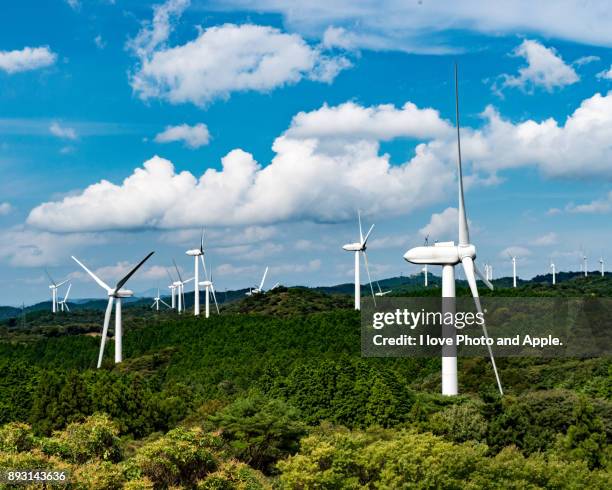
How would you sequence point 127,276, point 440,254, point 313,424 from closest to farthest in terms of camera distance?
point 440,254, point 313,424, point 127,276

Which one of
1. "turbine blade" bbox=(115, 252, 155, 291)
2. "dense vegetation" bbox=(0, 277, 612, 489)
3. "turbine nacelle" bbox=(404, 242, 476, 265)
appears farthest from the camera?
"turbine blade" bbox=(115, 252, 155, 291)

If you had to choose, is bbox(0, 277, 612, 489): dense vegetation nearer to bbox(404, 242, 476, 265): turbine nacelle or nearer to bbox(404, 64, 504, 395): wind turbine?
bbox(404, 64, 504, 395): wind turbine

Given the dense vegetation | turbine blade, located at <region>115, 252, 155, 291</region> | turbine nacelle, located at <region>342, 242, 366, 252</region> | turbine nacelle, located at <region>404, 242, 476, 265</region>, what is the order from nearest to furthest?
1. the dense vegetation
2. turbine nacelle, located at <region>404, 242, 476, 265</region>
3. turbine blade, located at <region>115, 252, 155, 291</region>
4. turbine nacelle, located at <region>342, 242, 366, 252</region>

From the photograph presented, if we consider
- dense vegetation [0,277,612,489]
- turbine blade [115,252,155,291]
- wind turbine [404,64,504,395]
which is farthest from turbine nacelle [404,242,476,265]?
turbine blade [115,252,155,291]

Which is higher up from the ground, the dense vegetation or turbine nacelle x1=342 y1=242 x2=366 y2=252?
turbine nacelle x1=342 y1=242 x2=366 y2=252

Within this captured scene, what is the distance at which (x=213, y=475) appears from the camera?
3991cm

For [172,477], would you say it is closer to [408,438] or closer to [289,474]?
[289,474]

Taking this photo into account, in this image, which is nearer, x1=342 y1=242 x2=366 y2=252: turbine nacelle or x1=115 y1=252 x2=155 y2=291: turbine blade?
x1=115 y1=252 x2=155 y2=291: turbine blade

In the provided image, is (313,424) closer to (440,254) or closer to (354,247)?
(440,254)

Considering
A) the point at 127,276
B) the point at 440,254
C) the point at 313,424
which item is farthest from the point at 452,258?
the point at 127,276

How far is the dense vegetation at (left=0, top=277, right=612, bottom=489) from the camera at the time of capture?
136 feet

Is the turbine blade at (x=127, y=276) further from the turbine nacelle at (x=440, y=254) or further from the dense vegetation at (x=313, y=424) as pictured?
the turbine nacelle at (x=440, y=254)

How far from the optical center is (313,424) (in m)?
70.1

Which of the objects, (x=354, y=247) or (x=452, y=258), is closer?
(x=452, y=258)
